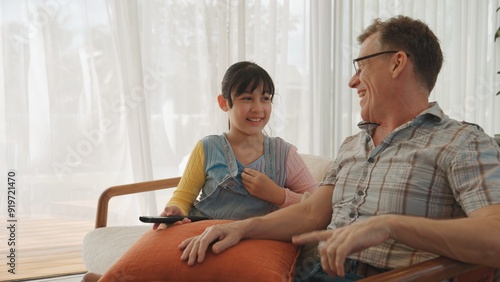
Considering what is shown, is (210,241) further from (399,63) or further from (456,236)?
(399,63)

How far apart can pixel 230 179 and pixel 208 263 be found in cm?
65

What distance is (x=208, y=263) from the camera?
1246mm

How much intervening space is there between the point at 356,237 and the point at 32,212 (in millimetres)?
A: 2084

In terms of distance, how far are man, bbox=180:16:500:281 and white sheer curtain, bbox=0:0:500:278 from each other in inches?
61.2

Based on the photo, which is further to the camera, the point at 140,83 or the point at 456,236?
the point at 140,83

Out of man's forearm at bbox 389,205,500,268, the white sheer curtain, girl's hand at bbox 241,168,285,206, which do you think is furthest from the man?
the white sheer curtain

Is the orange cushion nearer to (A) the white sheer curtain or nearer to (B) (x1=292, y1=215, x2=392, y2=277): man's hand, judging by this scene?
(B) (x1=292, y1=215, x2=392, y2=277): man's hand

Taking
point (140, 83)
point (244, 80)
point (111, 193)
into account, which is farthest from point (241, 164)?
point (140, 83)

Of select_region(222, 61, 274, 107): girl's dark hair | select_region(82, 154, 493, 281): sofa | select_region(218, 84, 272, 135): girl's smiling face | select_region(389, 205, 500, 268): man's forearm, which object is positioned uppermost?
select_region(222, 61, 274, 107): girl's dark hair

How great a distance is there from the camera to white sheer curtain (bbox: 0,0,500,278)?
2711 mm

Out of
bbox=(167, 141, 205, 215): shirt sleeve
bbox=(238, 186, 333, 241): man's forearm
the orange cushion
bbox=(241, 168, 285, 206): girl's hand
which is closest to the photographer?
the orange cushion

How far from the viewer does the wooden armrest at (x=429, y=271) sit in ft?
3.47

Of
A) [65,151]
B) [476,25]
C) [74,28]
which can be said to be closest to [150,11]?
[74,28]

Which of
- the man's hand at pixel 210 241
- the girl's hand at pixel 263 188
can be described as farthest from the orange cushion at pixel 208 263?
the girl's hand at pixel 263 188
